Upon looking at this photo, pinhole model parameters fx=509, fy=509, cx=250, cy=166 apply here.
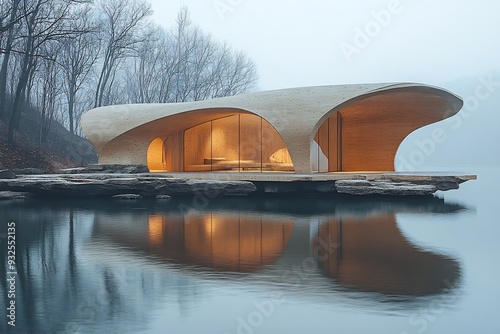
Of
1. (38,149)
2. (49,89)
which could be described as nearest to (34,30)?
(49,89)

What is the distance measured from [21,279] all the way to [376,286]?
396 centimetres

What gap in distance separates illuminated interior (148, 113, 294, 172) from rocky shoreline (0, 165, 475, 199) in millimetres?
3285

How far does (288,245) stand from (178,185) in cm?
957

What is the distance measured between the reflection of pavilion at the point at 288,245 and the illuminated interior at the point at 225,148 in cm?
919

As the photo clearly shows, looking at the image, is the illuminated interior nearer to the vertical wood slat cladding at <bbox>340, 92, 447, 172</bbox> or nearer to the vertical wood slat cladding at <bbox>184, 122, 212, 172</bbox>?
the vertical wood slat cladding at <bbox>184, 122, 212, 172</bbox>

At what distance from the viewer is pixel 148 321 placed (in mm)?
4332

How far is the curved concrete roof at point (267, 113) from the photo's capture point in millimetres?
18016

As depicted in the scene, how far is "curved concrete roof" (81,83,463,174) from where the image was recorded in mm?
A: 18016

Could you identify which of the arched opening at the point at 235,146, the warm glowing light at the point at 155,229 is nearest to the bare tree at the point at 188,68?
the arched opening at the point at 235,146

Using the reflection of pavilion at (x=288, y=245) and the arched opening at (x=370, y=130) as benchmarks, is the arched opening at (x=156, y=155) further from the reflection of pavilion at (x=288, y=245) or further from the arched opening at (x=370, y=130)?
the reflection of pavilion at (x=288, y=245)

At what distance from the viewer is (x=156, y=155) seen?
931 inches

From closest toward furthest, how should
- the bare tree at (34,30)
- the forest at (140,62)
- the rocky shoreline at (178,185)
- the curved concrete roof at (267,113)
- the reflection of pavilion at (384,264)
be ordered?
the reflection of pavilion at (384,264) → the rocky shoreline at (178,185) → the curved concrete roof at (267,113) → the bare tree at (34,30) → the forest at (140,62)
